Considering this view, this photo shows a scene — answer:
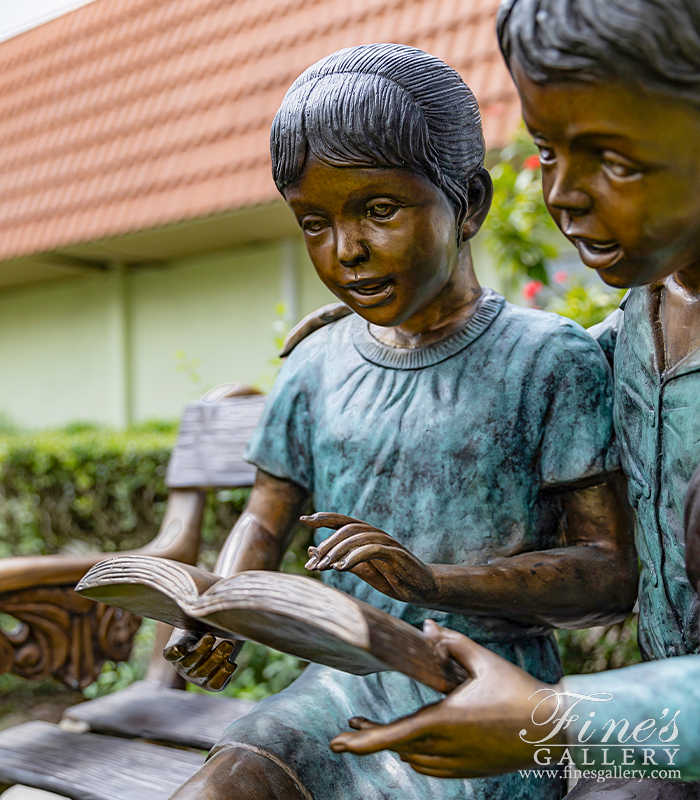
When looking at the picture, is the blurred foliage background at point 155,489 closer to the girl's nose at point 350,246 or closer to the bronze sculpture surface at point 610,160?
the girl's nose at point 350,246

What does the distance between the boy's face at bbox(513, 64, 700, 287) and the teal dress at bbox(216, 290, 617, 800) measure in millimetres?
443

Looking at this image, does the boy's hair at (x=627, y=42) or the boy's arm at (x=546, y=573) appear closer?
the boy's hair at (x=627, y=42)

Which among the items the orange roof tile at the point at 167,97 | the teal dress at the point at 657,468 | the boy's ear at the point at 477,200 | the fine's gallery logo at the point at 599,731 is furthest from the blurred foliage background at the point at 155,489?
the fine's gallery logo at the point at 599,731

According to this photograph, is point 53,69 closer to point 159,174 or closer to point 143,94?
point 143,94

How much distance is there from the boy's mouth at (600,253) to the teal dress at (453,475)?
1.44ft

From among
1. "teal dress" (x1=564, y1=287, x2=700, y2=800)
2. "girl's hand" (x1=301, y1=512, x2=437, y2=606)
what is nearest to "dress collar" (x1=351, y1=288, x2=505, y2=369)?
"teal dress" (x1=564, y1=287, x2=700, y2=800)

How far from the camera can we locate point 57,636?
216 cm

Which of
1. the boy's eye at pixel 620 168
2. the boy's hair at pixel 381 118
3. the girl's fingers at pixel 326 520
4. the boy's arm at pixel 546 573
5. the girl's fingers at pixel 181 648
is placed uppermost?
the boy's hair at pixel 381 118

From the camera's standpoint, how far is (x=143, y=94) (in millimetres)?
6234

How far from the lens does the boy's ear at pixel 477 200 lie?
4.92ft

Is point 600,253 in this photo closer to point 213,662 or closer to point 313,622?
point 313,622

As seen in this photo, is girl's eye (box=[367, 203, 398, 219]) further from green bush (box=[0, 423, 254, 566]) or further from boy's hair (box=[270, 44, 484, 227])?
green bush (box=[0, 423, 254, 566])

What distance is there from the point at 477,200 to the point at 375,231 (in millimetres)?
274

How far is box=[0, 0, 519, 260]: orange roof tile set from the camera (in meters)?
4.85
